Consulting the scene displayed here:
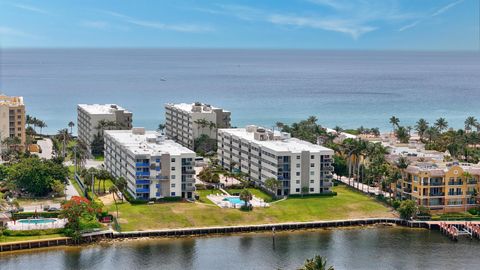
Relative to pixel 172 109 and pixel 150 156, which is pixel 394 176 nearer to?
pixel 150 156

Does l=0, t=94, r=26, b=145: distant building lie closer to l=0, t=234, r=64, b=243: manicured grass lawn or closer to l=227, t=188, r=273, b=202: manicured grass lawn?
l=227, t=188, r=273, b=202: manicured grass lawn

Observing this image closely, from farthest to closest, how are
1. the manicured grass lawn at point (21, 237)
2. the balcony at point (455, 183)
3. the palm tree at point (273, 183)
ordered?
the palm tree at point (273, 183)
the balcony at point (455, 183)
the manicured grass lawn at point (21, 237)

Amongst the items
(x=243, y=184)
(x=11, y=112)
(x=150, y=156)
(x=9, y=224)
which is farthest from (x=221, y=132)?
(x=9, y=224)

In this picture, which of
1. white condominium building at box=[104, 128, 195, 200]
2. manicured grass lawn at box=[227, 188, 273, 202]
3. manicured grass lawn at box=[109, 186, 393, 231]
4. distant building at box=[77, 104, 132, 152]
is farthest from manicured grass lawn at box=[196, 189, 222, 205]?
distant building at box=[77, 104, 132, 152]

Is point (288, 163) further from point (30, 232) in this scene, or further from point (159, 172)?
point (30, 232)

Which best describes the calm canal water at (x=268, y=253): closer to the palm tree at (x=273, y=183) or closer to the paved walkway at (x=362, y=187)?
the palm tree at (x=273, y=183)

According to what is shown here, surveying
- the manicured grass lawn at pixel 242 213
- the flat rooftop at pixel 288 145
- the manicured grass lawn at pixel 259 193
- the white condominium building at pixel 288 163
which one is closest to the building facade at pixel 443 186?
the manicured grass lawn at pixel 242 213
